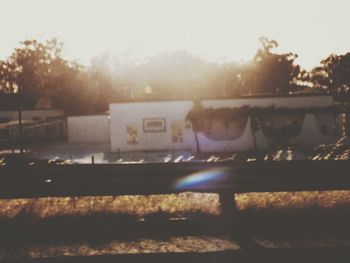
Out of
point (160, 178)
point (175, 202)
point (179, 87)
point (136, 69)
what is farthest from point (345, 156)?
point (136, 69)

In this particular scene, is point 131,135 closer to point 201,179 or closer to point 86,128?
point 86,128

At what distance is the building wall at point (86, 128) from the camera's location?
49.9 meters

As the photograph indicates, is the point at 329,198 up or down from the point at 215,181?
down

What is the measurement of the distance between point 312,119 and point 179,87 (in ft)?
142

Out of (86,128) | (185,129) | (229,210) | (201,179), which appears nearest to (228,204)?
(229,210)

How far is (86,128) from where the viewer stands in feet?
164

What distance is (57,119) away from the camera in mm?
56719

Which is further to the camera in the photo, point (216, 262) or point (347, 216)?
point (347, 216)

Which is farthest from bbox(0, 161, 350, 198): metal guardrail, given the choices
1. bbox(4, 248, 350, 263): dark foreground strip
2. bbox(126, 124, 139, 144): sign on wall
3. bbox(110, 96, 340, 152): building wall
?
bbox(126, 124, 139, 144): sign on wall

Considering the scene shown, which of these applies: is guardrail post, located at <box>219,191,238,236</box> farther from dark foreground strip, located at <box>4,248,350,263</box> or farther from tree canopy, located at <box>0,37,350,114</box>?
tree canopy, located at <box>0,37,350,114</box>

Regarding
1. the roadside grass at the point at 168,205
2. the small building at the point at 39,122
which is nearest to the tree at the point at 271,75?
the small building at the point at 39,122

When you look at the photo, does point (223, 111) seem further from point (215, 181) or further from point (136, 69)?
point (136, 69)

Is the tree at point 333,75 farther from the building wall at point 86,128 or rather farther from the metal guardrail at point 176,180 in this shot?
the metal guardrail at point 176,180

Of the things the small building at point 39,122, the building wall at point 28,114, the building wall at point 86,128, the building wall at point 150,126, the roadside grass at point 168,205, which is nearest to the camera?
the roadside grass at point 168,205
